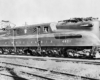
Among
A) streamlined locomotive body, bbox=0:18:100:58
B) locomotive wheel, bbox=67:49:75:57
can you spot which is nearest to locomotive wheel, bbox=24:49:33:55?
streamlined locomotive body, bbox=0:18:100:58

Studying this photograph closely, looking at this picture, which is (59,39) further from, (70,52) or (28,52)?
(28,52)

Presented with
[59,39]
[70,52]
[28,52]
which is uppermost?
[59,39]

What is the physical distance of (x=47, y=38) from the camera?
52.4 ft

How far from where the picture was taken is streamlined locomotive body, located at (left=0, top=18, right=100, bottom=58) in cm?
1329

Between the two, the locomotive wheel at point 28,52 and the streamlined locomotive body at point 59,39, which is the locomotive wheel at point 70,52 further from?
the locomotive wheel at point 28,52

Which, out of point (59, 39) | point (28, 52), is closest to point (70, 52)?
point (59, 39)

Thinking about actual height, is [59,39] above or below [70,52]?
above

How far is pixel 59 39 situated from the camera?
15.0 m

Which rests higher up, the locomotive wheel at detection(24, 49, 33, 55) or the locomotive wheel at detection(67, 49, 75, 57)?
the locomotive wheel at detection(67, 49, 75, 57)

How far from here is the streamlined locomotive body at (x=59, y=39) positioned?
43.6 feet

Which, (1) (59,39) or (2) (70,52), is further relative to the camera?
A: (1) (59,39)

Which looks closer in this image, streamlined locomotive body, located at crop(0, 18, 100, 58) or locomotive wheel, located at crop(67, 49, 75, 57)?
streamlined locomotive body, located at crop(0, 18, 100, 58)

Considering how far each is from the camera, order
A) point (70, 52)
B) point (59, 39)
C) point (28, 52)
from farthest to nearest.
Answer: point (28, 52) < point (59, 39) < point (70, 52)

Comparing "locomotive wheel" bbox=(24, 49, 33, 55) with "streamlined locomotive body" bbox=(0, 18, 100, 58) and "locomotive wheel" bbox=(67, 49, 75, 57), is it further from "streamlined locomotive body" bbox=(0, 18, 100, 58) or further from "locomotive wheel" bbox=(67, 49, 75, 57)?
"locomotive wheel" bbox=(67, 49, 75, 57)
